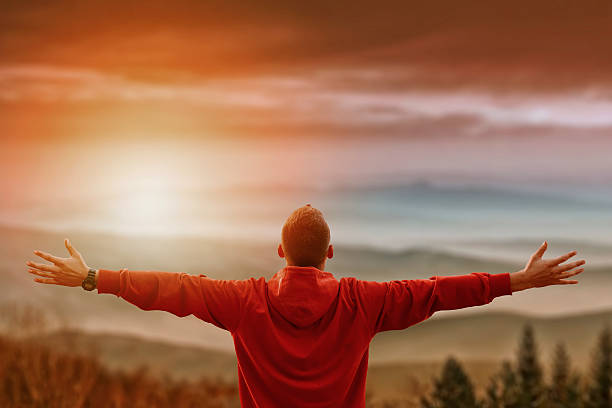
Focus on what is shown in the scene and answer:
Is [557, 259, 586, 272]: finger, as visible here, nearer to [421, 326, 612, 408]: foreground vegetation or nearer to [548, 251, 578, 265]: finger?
[548, 251, 578, 265]: finger

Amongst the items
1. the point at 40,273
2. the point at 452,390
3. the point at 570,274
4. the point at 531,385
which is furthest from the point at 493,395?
the point at 40,273

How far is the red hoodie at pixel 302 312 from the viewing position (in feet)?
19.7

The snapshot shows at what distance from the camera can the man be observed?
5.96m

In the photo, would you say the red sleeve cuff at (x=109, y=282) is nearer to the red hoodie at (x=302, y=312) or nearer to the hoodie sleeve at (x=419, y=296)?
the red hoodie at (x=302, y=312)

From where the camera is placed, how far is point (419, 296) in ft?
20.4

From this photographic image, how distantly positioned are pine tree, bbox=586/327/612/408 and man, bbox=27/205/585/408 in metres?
28.2

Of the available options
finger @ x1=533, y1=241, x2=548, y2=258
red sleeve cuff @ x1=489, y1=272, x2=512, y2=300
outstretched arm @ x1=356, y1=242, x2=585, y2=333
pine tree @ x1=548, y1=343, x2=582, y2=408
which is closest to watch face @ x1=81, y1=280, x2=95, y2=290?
outstretched arm @ x1=356, y1=242, x2=585, y2=333

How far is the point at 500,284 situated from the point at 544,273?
0.43 metres

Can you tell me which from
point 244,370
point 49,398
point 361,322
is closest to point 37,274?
point 244,370

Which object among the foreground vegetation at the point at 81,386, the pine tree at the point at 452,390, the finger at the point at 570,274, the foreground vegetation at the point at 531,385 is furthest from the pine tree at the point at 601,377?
the finger at the point at 570,274

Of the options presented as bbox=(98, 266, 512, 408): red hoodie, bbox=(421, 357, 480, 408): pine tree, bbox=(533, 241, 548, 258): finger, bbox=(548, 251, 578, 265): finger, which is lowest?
bbox=(421, 357, 480, 408): pine tree

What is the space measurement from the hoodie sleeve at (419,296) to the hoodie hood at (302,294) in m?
0.38

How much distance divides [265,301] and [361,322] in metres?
0.84

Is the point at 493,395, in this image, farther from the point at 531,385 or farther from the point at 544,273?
the point at 544,273
